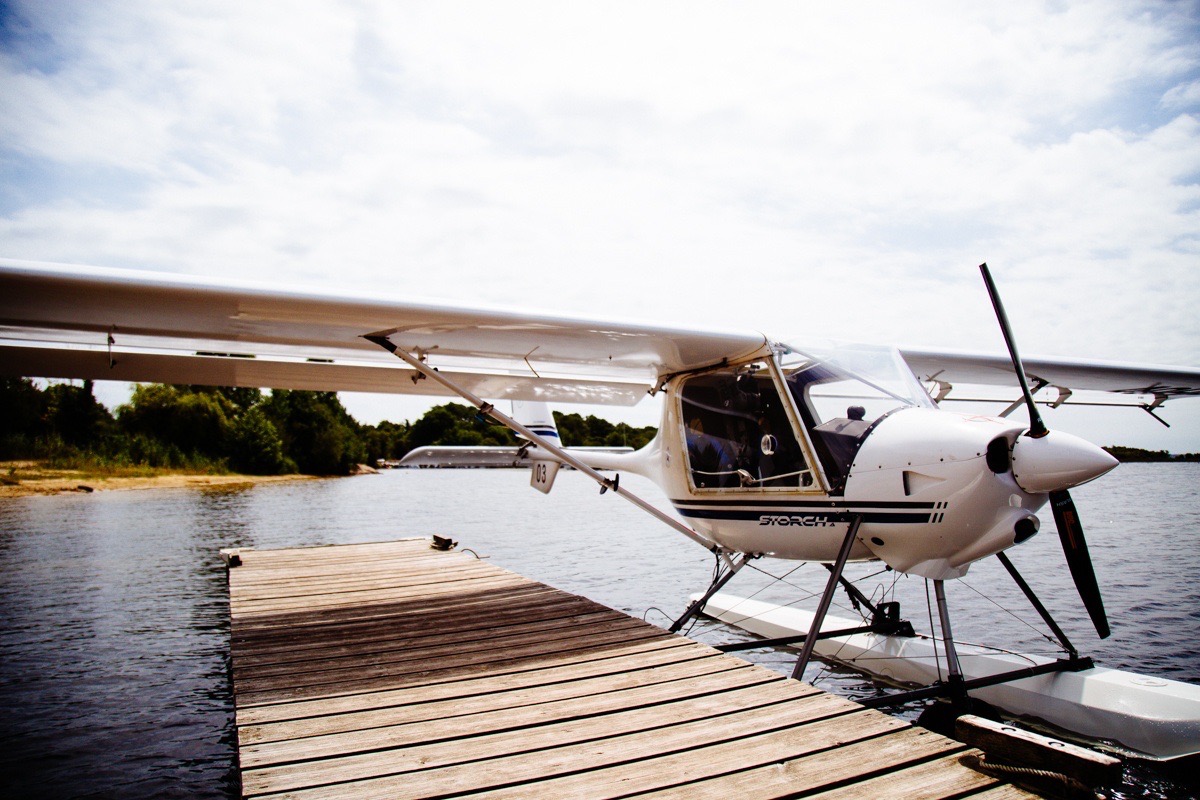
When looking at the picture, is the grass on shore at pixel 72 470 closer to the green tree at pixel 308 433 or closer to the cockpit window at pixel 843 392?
the green tree at pixel 308 433

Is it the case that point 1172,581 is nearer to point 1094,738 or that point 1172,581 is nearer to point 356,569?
point 1094,738

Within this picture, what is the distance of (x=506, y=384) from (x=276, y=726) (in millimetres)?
5192

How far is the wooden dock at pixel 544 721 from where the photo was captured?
7.39 ft

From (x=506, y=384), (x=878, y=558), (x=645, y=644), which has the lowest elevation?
(x=645, y=644)

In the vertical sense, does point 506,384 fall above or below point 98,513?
above

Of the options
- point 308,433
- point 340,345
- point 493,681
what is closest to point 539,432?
point 340,345

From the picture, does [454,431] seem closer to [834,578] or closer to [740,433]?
[740,433]

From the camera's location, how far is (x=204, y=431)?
46688 millimetres

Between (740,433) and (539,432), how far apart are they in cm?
399

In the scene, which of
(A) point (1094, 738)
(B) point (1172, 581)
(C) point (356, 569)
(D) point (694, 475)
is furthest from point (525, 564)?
(B) point (1172, 581)

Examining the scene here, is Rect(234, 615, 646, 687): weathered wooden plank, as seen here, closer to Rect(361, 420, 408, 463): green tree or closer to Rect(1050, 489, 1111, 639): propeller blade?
Rect(1050, 489, 1111, 639): propeller blade

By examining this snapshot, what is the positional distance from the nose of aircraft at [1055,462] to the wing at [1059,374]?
2.99m

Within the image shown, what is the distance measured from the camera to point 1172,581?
1055 cm

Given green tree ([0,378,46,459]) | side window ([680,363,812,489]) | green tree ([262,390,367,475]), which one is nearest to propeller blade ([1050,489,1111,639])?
side window ([680,363,812,489])
